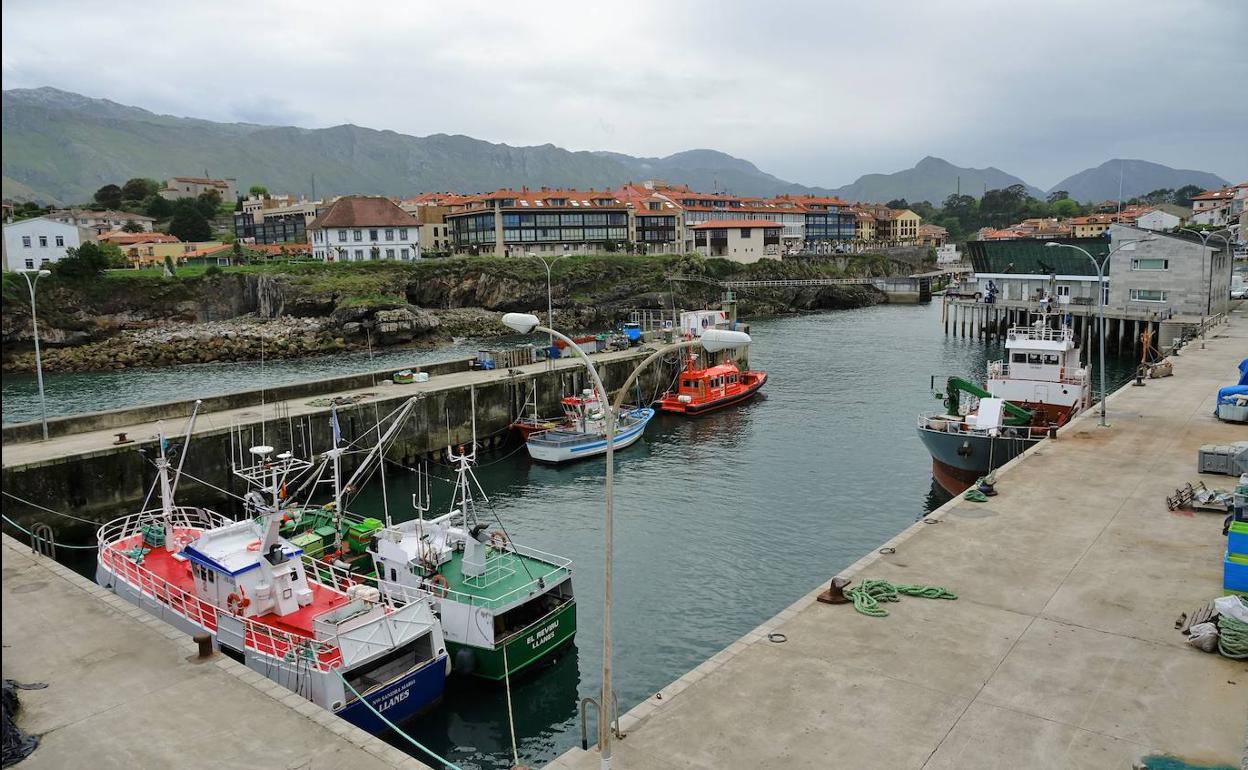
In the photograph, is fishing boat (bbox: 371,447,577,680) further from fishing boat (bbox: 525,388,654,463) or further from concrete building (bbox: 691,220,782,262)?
concrete building (bbox: 691,220,782,262)

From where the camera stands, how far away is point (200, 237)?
5487 inches

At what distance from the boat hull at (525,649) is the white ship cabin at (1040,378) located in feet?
81.2

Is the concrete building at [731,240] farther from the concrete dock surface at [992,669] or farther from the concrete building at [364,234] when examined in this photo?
the concrete dock surface at [992,669]

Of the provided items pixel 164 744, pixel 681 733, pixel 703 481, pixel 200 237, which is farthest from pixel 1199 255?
pixel 200 237

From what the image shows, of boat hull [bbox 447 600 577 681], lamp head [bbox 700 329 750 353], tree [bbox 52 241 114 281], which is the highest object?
tree [bbox 52 241 114 281]

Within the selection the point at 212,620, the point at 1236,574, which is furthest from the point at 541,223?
the point at 1236,574

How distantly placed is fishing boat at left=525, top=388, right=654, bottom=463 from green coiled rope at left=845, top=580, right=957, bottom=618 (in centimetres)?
1942

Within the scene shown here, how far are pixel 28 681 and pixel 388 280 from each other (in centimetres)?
8230

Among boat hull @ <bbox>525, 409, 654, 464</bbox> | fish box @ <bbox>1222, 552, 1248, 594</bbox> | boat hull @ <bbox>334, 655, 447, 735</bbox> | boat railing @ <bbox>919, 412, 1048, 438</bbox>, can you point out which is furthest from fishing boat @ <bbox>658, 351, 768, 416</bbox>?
fish box @ <bbox>1222, 552, 1248, 594</bbox>

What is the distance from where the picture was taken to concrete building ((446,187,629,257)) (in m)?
117

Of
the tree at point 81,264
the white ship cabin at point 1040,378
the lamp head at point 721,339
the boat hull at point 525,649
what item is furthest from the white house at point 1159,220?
→ the lamp head at point 721,339

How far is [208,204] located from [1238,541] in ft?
554

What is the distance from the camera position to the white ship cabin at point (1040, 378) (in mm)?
36562

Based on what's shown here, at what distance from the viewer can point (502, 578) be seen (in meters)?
20.3
